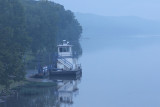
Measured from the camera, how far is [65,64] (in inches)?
2165

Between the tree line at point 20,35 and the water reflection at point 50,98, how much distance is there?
74.4 inches

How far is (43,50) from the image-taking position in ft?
250

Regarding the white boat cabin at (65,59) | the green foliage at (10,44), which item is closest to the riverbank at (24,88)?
the green foliage at (10,44)

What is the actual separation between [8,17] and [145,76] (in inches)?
752

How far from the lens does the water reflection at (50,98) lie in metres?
37.8

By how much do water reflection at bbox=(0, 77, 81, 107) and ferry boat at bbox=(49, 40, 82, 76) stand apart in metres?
3.56

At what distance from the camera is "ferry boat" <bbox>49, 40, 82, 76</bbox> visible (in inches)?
2124

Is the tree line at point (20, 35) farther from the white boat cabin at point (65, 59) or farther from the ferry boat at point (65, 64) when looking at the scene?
the white boat cabin at point (65, 59)

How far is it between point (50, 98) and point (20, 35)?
Result: 1324cm

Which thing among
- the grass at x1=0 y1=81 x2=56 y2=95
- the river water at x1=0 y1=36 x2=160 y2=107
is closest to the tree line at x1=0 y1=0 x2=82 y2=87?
the grass at x1=0 y1=81 x2=56 y2=95

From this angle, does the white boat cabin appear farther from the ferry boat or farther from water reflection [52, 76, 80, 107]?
water reflection [52, 76, 80, 107]

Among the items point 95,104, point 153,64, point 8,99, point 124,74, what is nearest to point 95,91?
point 95,104

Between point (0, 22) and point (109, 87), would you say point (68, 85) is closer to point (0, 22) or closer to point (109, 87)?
point (109, 87)

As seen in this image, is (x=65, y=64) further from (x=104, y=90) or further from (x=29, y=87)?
(x=29, y=87)
